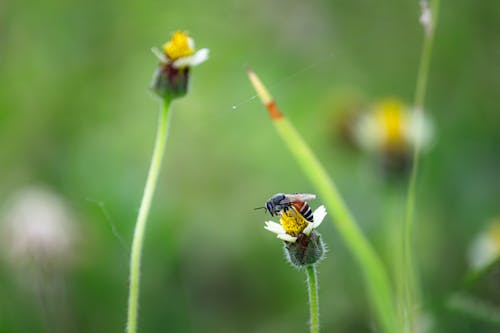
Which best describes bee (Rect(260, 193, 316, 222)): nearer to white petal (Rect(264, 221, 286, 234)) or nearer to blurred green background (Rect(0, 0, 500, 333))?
white petal (Rect(264, 221, 286, 234))

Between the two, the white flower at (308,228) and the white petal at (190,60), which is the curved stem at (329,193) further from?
the white flower at (308,228)

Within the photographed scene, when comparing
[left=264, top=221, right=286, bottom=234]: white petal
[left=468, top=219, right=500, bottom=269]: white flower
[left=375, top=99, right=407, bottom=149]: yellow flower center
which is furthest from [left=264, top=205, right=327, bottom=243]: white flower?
[left=375, top=99, right=407, bottom=149]: yellow flower center

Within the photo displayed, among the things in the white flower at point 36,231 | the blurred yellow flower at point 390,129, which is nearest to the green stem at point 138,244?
the white flower at point 36,231

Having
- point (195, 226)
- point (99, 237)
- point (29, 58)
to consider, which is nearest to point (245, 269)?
point (195, 226)

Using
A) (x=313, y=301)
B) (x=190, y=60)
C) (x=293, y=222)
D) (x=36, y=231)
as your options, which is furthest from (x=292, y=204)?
(x=36, y=231)

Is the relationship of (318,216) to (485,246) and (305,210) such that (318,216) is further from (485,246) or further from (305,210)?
(485,246)

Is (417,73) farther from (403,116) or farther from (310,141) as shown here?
(403,116)
